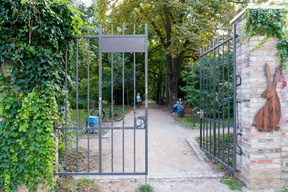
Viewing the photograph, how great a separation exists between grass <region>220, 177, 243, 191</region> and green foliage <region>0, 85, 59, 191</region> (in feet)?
10.3

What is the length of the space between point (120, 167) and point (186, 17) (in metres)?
11.1

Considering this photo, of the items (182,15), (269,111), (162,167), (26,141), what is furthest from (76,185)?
(182,15)

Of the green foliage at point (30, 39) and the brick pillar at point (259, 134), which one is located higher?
the green foliage at point (30, 39)

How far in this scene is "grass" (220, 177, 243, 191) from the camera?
11.1ft

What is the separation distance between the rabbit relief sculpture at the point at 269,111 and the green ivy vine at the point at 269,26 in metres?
0.33

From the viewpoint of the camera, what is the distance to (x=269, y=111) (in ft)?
10.9

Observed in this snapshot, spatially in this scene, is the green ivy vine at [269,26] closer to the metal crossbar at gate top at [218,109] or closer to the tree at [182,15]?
the metal crossbar at gate top at [218,109]

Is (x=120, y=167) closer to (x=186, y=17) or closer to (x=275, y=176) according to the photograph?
(x=275, y=176)

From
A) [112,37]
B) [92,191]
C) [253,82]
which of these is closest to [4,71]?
[112,37]

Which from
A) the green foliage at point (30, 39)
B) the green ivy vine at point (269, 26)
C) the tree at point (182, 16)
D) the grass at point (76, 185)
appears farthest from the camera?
the tree at point (182, 16)

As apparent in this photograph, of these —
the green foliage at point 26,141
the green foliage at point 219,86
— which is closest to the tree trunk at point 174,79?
the green foliage at point 219,86

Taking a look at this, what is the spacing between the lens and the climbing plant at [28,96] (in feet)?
10.1

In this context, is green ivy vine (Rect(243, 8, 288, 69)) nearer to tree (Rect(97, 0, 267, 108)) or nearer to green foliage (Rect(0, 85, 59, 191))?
green foliage (Rect(0, 85, 59, 191))

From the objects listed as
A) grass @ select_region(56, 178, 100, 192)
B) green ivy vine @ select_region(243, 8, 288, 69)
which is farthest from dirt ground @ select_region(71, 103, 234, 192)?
green ivy vine @ select_region(243, 8, 288, 69)
